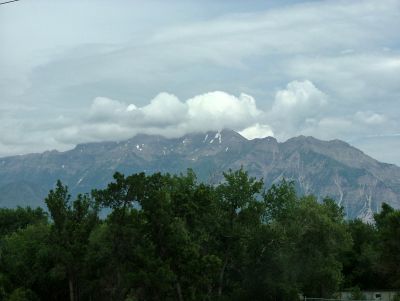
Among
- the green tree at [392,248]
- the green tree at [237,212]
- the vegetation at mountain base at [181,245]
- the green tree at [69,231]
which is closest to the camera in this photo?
the vegetation at mountain base at [181,245]

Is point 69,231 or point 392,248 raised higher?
point 69,231

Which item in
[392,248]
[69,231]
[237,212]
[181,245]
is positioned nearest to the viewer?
[181,245]

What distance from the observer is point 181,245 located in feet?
179

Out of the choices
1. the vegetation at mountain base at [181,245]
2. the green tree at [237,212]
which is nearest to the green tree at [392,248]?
the vegetation at mountain base at [181,245]

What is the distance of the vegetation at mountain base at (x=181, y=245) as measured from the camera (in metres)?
54.3

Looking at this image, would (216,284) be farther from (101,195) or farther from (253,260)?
(101,195)

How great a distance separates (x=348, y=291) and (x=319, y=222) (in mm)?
19264

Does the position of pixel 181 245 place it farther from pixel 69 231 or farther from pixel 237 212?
pixel 69 231

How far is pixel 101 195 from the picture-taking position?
54281 millimetres

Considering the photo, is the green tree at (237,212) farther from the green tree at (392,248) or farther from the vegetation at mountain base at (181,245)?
the green tree at (392,248)

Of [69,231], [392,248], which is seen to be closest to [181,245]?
[69,231]

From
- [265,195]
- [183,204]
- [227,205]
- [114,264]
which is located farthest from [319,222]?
[114,264]

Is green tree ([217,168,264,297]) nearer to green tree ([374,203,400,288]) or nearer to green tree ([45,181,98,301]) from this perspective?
green tree ([45,181,98,301])

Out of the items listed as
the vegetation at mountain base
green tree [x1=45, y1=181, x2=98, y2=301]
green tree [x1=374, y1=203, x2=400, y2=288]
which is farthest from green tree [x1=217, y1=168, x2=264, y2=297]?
green tree [x1=374, y1=203, x2=400, y2=288]
